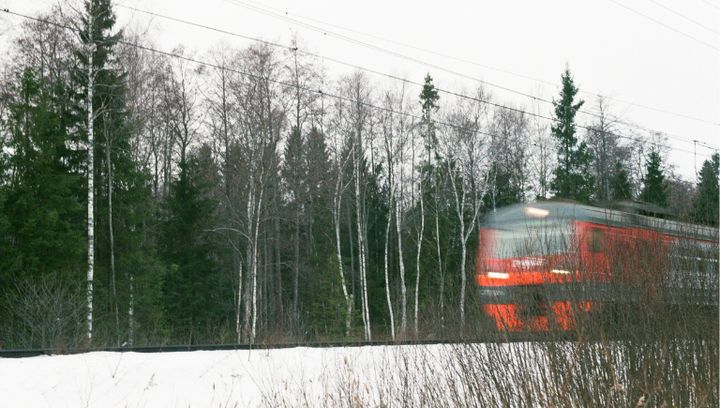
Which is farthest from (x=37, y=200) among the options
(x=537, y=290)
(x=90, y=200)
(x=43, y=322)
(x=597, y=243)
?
(x=537, y=290)

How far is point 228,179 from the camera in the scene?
34312 millimetres

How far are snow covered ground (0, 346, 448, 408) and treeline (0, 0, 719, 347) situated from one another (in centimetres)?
698

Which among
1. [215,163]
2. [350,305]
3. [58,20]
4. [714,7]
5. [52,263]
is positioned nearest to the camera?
[714,7]

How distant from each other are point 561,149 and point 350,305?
18615 millimetres

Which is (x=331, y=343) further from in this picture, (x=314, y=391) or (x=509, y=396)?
(x=509, y=396)

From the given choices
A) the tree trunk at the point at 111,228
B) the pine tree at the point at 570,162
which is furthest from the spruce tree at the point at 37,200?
the pine tree at the point at 570,162

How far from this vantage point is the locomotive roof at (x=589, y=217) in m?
7.41

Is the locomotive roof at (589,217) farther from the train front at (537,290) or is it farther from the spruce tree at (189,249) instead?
the spruce tree at (189,249)

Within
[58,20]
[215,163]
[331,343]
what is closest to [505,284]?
[331,343]

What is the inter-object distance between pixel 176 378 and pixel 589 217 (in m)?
6.87

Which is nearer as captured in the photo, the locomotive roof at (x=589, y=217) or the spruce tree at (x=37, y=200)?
the locomotive roof at (x=589, y=217)

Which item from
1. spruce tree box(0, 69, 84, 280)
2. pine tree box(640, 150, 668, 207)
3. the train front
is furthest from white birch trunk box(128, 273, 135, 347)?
pine tree box(640, 150, 668, 207)

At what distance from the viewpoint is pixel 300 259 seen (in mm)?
39969

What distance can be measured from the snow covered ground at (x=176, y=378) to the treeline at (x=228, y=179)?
6.98 meters
